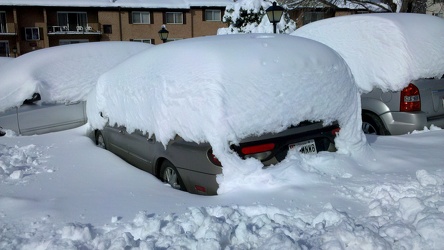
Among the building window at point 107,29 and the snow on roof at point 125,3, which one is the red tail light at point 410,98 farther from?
the building window at point 107,29

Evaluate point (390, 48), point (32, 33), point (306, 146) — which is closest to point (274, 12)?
point (390, 48)

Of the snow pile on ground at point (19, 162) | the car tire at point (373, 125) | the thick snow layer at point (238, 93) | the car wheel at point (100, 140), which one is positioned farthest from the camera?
the car tire at point (373, 125)

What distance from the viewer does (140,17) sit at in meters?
32.9

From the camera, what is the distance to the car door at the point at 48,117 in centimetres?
616

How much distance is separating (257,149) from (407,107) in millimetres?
3076

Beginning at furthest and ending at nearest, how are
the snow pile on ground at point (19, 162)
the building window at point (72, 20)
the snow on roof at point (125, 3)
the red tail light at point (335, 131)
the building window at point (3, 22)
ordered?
the building window at point (72, 20)
the building window at point (3, 22)
the snow on roof at point (125, 3)
the snow pile on ground at point (19, 162)
the red tail light at point (335, 131)

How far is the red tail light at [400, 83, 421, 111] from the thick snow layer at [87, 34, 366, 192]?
5.43ft

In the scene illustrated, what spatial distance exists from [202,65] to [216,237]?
166 cm

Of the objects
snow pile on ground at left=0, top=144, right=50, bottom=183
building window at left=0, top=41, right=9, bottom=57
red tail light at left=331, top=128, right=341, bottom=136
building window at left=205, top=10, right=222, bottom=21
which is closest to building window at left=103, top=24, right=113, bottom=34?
building window at left=0, top=41, right=9, bottom=57

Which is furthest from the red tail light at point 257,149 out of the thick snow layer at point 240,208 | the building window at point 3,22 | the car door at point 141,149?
the building window at point 3,22

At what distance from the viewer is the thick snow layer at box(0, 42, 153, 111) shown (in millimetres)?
6227

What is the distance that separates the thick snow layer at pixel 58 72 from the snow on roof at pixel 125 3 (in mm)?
25782

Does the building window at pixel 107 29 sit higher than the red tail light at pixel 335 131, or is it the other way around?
the building window at pixel 107 29

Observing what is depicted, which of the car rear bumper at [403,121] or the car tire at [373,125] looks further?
the car tire at [373,125]
